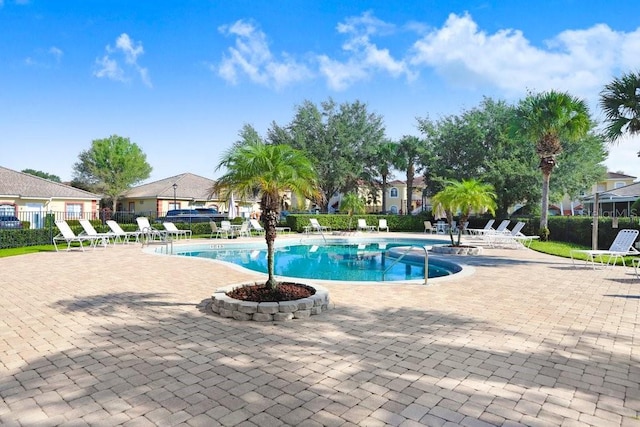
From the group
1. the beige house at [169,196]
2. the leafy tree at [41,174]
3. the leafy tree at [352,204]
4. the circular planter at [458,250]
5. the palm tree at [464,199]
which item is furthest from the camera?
the leafy tree at [41,174]

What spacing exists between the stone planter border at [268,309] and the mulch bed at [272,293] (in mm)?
242

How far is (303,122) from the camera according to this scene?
3441cm

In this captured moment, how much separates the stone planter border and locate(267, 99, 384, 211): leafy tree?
27.7m

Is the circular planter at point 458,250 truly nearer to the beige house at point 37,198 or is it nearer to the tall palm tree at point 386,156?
the tall palm tree at point 386,156

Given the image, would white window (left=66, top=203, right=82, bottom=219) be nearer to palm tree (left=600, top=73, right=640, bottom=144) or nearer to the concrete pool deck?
the concrete pool deck

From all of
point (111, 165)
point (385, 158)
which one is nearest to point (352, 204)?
point (385, 158)

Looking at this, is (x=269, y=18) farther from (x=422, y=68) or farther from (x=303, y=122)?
Answer: (x=303, y=122)

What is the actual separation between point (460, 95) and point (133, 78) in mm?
21215

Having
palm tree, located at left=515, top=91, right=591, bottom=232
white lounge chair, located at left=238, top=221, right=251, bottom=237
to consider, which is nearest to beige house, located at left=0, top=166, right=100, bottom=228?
white lounge chair, located at left=238, top=221, right=251, bottom=237

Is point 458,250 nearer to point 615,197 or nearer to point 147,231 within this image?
point 147,231

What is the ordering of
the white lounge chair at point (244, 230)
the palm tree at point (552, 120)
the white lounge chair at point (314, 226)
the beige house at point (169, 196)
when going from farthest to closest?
the beige house at point (169, 196) → the white lounge chair at point (314, 226) → the white lounge chair at point (244, 230) → the palm tree at point (552, 120)

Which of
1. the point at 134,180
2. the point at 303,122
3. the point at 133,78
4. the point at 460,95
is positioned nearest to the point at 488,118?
the point at 460,95

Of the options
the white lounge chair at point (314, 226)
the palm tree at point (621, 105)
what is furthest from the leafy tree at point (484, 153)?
the palm tree at point (621, 105)

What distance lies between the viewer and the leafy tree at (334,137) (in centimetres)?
3384
